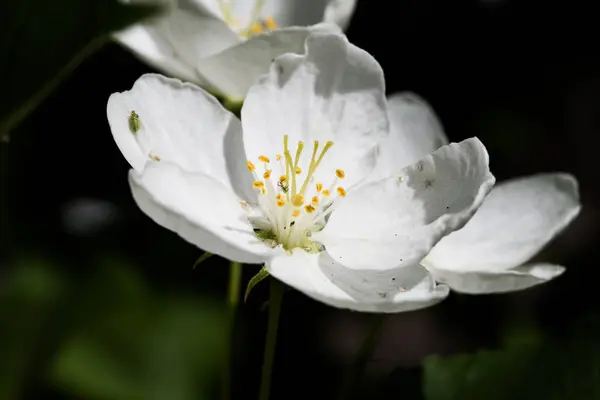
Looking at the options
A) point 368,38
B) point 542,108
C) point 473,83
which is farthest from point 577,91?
point 368,38

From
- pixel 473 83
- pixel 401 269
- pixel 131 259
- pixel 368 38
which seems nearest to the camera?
pixel 401 269

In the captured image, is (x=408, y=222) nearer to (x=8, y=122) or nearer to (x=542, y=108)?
(x=8, y=122)

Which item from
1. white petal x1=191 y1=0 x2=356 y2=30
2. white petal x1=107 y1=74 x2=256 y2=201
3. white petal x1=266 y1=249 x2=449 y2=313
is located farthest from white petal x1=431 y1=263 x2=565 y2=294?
white petal x1=191 y1=0 x2=356 y2=30

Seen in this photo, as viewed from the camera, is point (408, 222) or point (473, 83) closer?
point (408, 222)

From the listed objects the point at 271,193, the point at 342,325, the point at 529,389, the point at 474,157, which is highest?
the point at 474,157

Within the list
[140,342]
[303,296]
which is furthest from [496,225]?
[140,342]

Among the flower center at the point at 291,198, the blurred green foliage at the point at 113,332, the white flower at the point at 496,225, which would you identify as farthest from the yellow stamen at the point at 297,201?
the blurred green foliage at the point at 113,332
